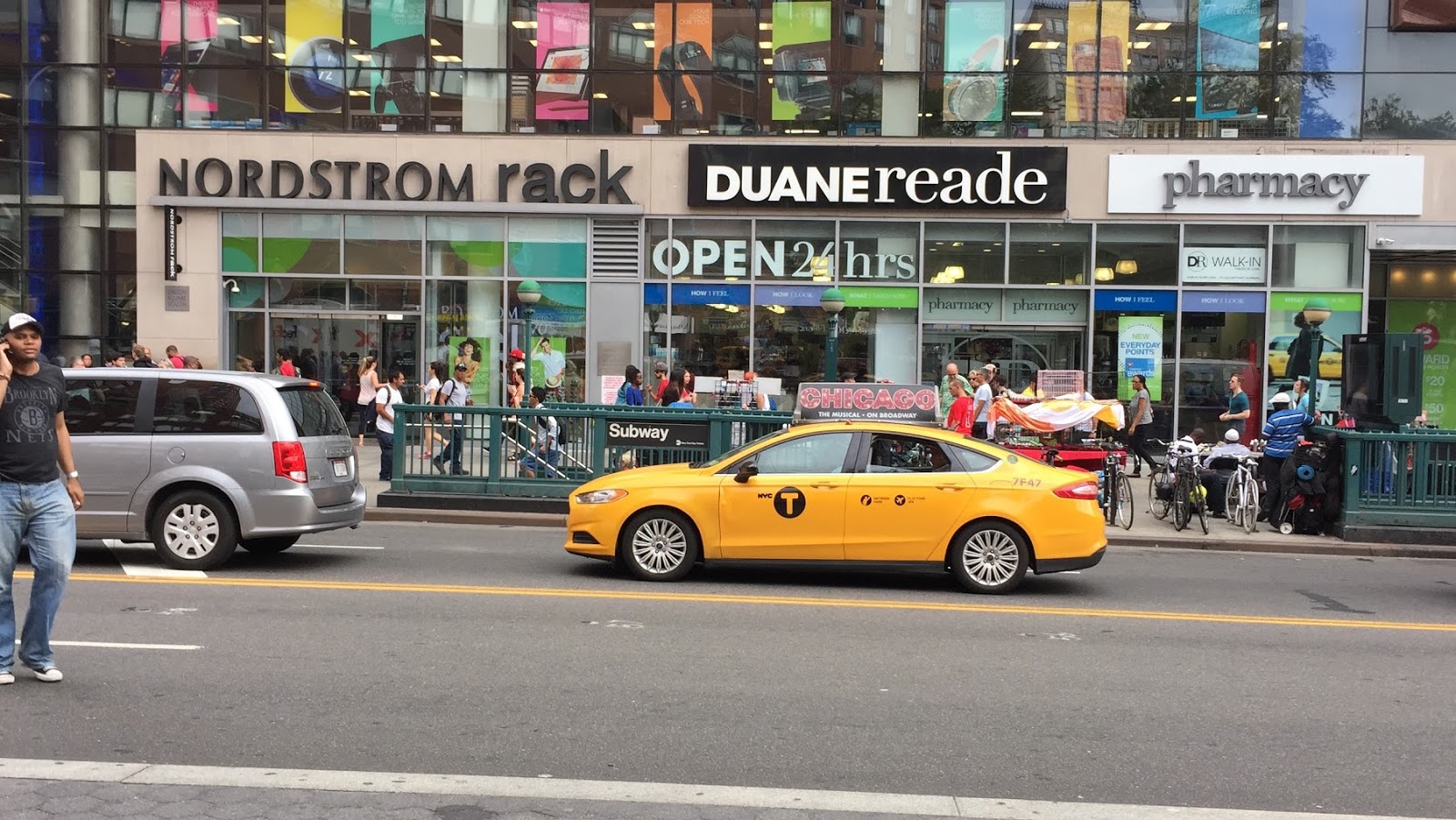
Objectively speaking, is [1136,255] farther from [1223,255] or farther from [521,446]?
[521,446]

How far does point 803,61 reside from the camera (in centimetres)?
2248

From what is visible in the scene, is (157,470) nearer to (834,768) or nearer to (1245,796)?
(834,768)

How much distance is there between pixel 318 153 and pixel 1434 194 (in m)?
20.0

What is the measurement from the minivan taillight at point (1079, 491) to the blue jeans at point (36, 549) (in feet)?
23.6

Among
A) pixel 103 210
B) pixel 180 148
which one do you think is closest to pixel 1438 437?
pixel 180 148

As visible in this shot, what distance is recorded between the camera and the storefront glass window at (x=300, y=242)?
2288cm

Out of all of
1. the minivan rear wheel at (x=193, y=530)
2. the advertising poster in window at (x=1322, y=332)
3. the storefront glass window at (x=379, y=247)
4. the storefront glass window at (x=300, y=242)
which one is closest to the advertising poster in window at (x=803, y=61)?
the storefront glass window at (x=379, y=247)

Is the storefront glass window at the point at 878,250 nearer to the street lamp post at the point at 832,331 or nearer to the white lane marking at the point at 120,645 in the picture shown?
the street lamp post at the point at 832,331

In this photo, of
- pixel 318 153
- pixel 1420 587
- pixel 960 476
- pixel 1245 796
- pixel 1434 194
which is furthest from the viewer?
pixel 318 153

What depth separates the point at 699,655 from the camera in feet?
25.0

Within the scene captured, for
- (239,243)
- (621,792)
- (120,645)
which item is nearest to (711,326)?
(239,243)

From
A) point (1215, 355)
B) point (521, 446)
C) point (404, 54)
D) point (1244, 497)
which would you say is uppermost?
point (404, 54)

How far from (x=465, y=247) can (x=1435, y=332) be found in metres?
18.4

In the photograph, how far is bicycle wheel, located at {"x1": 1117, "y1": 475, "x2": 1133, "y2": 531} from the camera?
14695mm
